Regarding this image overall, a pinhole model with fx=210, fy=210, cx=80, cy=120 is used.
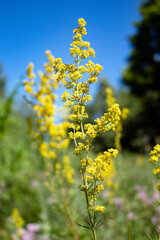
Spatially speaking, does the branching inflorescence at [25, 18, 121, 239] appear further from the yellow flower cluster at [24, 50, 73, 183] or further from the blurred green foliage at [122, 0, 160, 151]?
the blurred green foliage at [122, 0, 160, 151]

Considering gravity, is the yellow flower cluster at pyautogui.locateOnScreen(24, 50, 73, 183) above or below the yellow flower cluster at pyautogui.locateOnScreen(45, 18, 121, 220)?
above

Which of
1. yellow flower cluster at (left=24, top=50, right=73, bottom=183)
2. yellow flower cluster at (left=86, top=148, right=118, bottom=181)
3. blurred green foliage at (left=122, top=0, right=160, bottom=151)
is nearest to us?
yellow flower cluster at (left=86, top=148, right=118, bottom=181)

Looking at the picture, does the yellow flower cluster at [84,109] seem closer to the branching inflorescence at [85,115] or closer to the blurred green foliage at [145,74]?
the branching inflorescence at [85,115]

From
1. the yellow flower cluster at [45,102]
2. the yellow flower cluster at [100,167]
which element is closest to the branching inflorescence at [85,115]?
the yellow flower cluster at [100,167]

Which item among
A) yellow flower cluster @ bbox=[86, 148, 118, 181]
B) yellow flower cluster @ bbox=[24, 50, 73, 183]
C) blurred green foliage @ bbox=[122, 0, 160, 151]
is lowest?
yellow flower cluster @ bbox=[86, 148, 118, 181]

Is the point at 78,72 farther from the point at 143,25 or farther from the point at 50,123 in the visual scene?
the point at 143,25

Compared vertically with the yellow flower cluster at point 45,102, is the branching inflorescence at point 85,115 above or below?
below

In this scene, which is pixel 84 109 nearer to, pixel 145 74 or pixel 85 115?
pixel 85 115

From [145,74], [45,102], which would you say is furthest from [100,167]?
[145,74]

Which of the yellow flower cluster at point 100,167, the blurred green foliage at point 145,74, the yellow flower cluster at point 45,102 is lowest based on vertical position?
the yellow flower cluster at point 100,167

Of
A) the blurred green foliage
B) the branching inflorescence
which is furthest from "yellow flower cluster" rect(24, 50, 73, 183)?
the blurred green foliage

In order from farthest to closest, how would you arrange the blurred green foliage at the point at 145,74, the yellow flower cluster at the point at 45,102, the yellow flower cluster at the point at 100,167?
the blurred green foliage at the point at 145,74 → the yellow flower cluster at the point at 45,102 → the yellow flower cluster at the point at 100,167

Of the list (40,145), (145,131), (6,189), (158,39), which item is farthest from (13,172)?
Answer: (158,39)

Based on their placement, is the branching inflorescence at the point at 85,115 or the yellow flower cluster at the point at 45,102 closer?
the branching inflorescence at the point at 85,115
